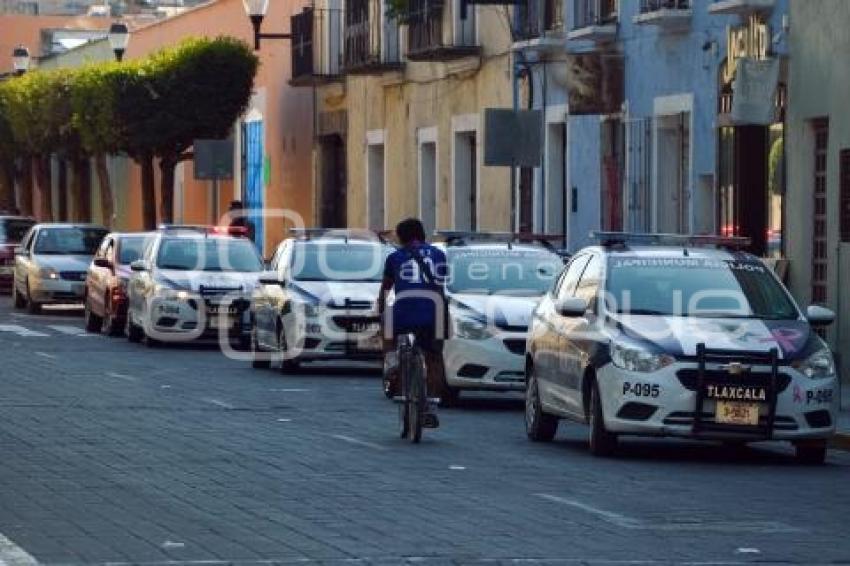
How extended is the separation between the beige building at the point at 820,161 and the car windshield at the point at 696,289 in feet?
27.3

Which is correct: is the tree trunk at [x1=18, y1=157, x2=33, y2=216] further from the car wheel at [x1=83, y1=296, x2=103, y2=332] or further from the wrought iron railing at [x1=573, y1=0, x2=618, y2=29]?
the wrought iron railing at [x1=573, y1=0, x2=618, y2=29]

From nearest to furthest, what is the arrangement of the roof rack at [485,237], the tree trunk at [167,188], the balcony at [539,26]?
the roof rack at [485,237] < the balcony at [539,26] < the tree trunk at [167,188]

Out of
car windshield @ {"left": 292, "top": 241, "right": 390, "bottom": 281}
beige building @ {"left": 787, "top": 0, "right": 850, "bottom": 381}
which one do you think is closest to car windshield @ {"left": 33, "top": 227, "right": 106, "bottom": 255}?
car windshield @ {"left": 292, "top": 241, "right": 390, "bottom": 281}

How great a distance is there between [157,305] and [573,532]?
22276mm

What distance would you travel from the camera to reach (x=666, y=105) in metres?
34.0

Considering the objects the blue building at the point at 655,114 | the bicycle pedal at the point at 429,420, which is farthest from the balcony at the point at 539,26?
the bicycle pedal at the point at 429,420

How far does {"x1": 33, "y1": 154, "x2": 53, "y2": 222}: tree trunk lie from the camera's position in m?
76.2

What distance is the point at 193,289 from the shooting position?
35.2 metres

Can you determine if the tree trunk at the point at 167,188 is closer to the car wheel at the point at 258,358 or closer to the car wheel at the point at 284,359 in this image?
the car wheel at the point at 258,358

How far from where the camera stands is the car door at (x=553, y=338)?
65.9 ft

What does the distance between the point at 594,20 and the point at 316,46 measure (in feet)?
56.5

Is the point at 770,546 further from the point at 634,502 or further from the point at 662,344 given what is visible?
the point at 662,344

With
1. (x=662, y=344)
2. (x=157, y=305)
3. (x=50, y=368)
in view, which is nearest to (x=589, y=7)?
(x=157, y=305)

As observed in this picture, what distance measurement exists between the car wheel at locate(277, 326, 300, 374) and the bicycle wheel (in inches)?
381
